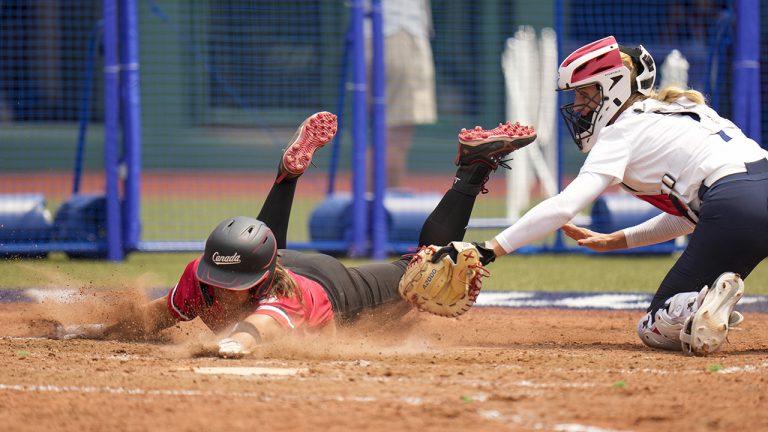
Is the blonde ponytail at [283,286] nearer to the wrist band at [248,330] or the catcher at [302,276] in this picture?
the catcher at [302,276]

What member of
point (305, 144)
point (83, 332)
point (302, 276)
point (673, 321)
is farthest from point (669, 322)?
point (83, 332)

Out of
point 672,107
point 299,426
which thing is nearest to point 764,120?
point 672,107

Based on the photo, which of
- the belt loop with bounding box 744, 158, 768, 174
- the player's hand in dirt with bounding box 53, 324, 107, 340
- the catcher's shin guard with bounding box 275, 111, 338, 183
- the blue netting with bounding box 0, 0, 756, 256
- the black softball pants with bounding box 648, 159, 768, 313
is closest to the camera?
the black softball pants with bounding box 648, 159, 768, 313

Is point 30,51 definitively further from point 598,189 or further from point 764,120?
point 598,189

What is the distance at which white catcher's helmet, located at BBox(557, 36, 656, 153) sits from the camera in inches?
218

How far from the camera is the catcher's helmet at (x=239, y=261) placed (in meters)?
5.07

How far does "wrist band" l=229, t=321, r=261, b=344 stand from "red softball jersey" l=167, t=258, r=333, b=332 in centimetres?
10

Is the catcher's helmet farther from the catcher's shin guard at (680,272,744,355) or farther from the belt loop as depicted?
the belt loop

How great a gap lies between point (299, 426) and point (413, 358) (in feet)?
5.45

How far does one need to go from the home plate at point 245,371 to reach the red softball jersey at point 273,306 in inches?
15.4

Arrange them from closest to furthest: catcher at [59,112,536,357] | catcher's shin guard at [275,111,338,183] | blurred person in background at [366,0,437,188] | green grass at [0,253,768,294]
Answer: catcher at [59,112,536,357] → catcher's shin guard at [275,111,338,183] → green grass at [0,253,768,294] → blurred person in background at [366,0,437,188]

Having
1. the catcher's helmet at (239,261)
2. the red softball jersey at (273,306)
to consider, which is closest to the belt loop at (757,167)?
the red softball jersey at (273,306)

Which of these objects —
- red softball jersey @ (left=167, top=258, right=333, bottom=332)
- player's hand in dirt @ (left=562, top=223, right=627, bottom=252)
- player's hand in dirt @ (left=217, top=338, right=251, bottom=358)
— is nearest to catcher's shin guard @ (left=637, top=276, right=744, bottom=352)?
player's hand in dirt @ (left=562, top=223, right=627, bottom=252)

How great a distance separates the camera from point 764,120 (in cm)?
1217
